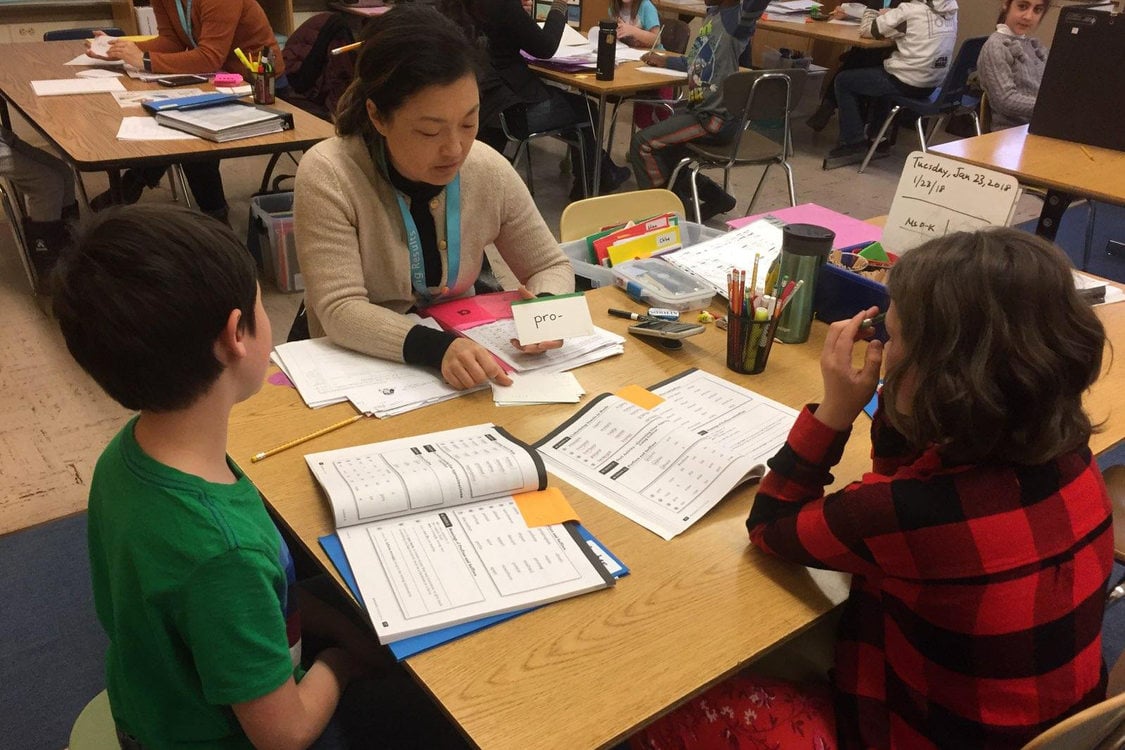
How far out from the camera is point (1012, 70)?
4.18 metres

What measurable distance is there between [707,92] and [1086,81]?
152 cm

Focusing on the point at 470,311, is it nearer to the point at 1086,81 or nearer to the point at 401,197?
the point at 401,197

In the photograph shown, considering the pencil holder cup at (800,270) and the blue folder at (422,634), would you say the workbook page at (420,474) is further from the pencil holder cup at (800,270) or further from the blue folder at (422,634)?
the pencil holder cup at (800,270)

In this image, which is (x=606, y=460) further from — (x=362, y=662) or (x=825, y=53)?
(x=825, y=53)

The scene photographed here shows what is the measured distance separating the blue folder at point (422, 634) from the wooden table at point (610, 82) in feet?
9.62

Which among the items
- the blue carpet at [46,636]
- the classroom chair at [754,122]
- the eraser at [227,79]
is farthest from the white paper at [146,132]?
the classroom chair at [754,122]

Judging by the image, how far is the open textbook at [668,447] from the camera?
109 cm

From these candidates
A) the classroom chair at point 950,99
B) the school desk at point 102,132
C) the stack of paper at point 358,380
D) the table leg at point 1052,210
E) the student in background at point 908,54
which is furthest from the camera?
the student in background at point 908,54

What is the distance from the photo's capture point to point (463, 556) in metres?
0.96

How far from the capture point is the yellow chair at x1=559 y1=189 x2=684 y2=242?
2027 mm

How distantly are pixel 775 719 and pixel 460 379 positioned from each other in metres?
0.66

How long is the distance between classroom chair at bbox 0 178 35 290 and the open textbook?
2691 mm

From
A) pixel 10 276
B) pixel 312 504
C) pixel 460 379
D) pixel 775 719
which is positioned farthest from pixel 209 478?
pixel 10 276

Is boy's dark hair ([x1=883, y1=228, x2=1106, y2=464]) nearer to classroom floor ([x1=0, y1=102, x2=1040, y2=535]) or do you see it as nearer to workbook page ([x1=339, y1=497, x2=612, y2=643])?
workbook page ([x1=339, y1=497, x2=612, y2=643])
